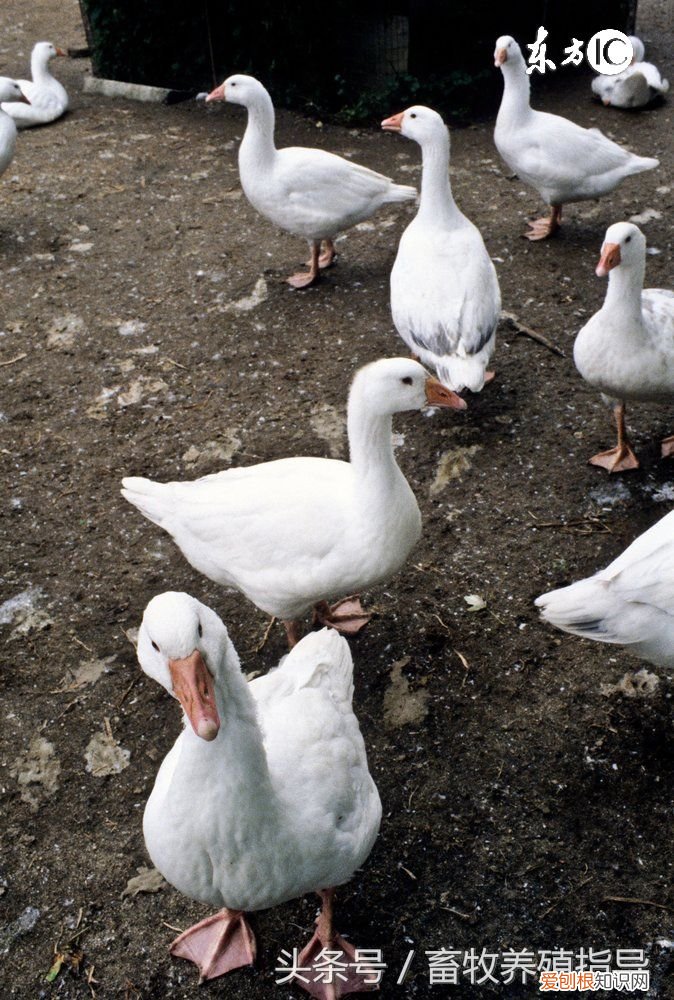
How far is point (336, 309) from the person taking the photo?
19.0 feet

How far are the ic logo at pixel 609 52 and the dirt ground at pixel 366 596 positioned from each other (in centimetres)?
178

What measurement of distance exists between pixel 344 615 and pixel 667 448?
1.87 m

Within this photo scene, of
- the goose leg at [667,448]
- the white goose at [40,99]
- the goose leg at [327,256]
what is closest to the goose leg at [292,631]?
the goose leg at [667,448]

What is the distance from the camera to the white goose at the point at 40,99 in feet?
26.4

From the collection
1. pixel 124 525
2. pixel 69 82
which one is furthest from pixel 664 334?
pixel 69 82

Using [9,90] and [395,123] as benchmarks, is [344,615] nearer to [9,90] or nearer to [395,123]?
[395,123]

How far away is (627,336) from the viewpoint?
4.21m

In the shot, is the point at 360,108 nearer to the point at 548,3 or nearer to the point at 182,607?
the point at 548,3

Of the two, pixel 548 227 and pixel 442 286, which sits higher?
pixel 442 286

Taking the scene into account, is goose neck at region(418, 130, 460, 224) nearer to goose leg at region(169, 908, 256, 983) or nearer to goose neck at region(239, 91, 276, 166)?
goose neck at region(239, 91, 276, 166)

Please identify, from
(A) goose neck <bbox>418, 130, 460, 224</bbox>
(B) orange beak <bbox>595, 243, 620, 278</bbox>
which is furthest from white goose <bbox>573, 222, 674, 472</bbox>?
(A) goose neck <bbox>418, 130, 460, 224</bbox>

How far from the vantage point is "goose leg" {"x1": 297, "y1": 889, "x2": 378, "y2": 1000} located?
9.03 feet

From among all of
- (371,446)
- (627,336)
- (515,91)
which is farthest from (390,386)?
(515,91)

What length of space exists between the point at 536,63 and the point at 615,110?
0.98 metres
